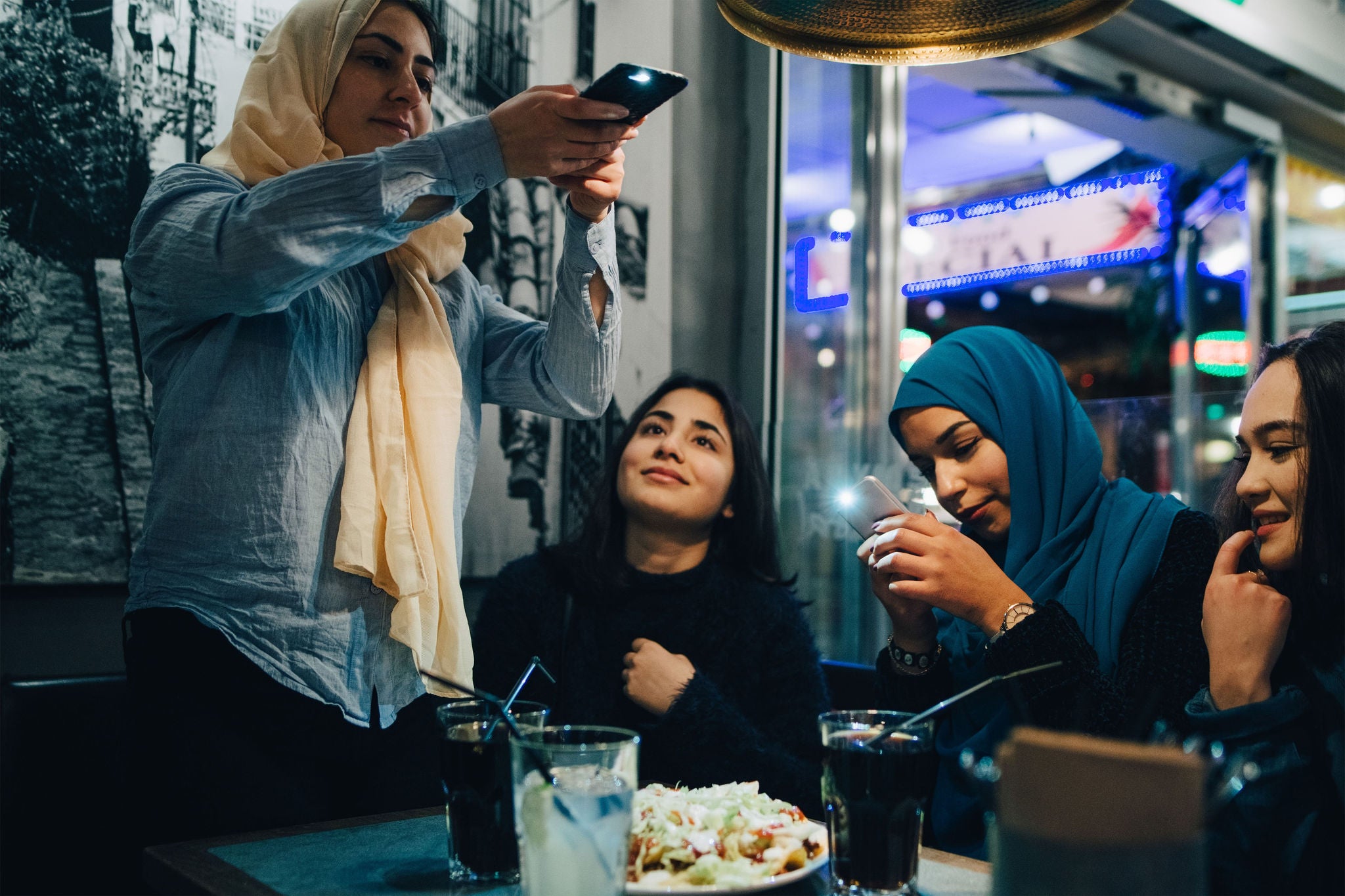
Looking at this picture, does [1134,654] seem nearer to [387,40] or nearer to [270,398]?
[270,398]

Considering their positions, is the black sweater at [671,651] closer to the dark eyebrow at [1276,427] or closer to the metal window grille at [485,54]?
the dark eyebrow at [1276,427]

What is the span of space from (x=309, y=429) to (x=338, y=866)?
1.70 feet

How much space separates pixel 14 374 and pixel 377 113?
0.70 meters

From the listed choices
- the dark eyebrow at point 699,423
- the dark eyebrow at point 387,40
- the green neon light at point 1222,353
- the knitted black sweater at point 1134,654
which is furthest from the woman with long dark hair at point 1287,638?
the green neon light at point 1222,353

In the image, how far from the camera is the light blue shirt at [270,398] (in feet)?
3.57

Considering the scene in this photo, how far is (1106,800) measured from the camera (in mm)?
553

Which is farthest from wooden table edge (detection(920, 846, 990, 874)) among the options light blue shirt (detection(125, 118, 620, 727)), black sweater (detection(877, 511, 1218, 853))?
light blue shirt (detection(125, 118, 620, 727))

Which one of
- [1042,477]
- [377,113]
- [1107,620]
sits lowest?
[1107,620]

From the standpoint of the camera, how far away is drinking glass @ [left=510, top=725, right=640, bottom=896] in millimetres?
704

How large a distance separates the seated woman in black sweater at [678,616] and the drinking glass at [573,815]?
2.62 ft

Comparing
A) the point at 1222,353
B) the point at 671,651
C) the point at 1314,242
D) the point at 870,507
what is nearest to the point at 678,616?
the point at 671,651

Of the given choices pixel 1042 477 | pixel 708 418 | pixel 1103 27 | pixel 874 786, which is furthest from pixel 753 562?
pixel 1103 27

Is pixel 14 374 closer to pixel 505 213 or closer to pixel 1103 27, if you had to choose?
pixel 505 213

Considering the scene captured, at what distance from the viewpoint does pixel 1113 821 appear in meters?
0.55
